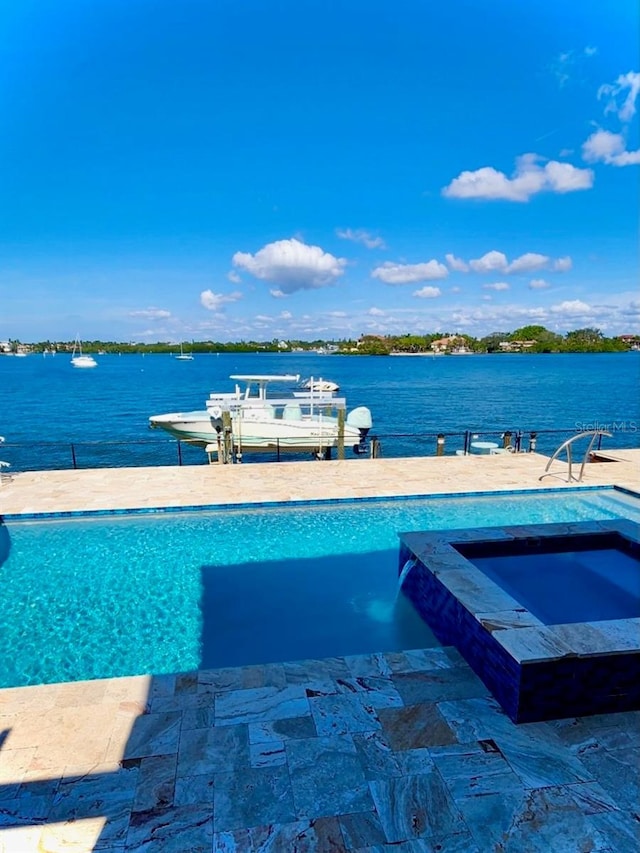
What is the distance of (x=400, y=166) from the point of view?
1588cm

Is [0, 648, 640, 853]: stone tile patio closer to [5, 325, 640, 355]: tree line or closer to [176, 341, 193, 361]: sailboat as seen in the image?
[5, 325, 640, 355]: tree line

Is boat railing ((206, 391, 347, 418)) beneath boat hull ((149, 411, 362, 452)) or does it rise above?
above

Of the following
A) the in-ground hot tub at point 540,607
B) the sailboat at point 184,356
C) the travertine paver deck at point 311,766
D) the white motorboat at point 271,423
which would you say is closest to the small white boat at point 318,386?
the white motorboat at point 271,423

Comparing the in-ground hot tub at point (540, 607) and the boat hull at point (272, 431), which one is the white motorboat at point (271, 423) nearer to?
the boat hull at point (272, 431)

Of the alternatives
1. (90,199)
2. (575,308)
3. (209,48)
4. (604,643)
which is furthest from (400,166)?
(575,308)

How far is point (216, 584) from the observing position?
518 cm

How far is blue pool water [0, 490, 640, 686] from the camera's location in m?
4.00

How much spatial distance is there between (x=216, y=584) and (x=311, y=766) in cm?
305

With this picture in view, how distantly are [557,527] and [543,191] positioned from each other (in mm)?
18067

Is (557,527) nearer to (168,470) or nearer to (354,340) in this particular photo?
(168,470)

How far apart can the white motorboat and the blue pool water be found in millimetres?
4967

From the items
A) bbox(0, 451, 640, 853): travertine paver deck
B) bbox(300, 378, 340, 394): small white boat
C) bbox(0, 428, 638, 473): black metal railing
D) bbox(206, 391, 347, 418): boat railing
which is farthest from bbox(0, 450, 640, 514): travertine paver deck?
bbox(0, 428, 638, 473): black metal railing

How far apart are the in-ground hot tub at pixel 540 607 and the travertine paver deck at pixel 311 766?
16 centimetres

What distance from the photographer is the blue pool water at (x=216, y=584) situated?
4.00 metres
